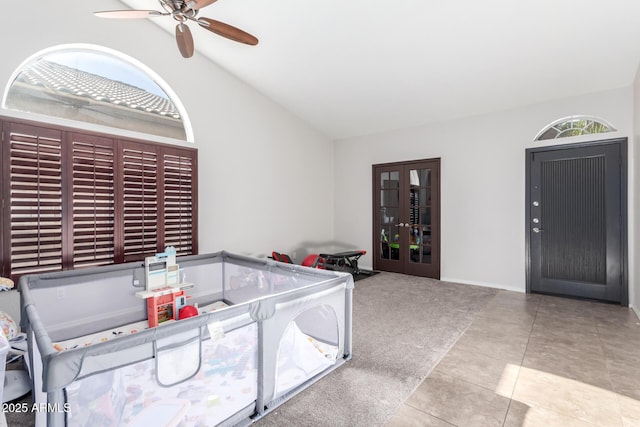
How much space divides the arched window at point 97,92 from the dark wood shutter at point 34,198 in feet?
1.00

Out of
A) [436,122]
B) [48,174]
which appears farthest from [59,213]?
[436,122]

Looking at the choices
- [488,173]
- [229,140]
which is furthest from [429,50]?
[229,140]

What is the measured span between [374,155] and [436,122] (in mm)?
1165

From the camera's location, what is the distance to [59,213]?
291 centimetres

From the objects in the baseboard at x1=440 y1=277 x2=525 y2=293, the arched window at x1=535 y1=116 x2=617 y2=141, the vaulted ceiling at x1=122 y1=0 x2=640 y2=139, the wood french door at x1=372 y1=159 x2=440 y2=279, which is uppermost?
the vaulted ceiling at x1=122 y1=0 x2=640 y2=139

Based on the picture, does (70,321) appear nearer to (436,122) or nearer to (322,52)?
(322,52)

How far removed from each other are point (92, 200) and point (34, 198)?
1.42ft

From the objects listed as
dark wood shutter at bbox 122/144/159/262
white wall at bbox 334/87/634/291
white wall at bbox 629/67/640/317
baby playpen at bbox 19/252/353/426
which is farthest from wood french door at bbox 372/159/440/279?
dark wood shutter at bbox 122/144/159/262

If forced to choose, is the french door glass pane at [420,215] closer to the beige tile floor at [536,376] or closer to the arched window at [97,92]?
the beige tile floor at [536,376]

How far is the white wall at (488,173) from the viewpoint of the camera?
384 centimetres

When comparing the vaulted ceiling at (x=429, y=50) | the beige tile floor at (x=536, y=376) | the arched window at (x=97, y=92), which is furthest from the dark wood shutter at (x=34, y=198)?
the beige tile floor at (x=536, y=376)

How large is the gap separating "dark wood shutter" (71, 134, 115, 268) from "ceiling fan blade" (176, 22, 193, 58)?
1.33m

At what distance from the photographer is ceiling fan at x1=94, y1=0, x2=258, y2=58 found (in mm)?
2152

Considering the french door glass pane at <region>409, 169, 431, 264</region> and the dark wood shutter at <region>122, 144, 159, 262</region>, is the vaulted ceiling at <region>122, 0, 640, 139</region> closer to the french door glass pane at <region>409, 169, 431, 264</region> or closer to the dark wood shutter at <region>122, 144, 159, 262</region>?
the french door glass pane at <region>409, 169, 431, 264</region>
